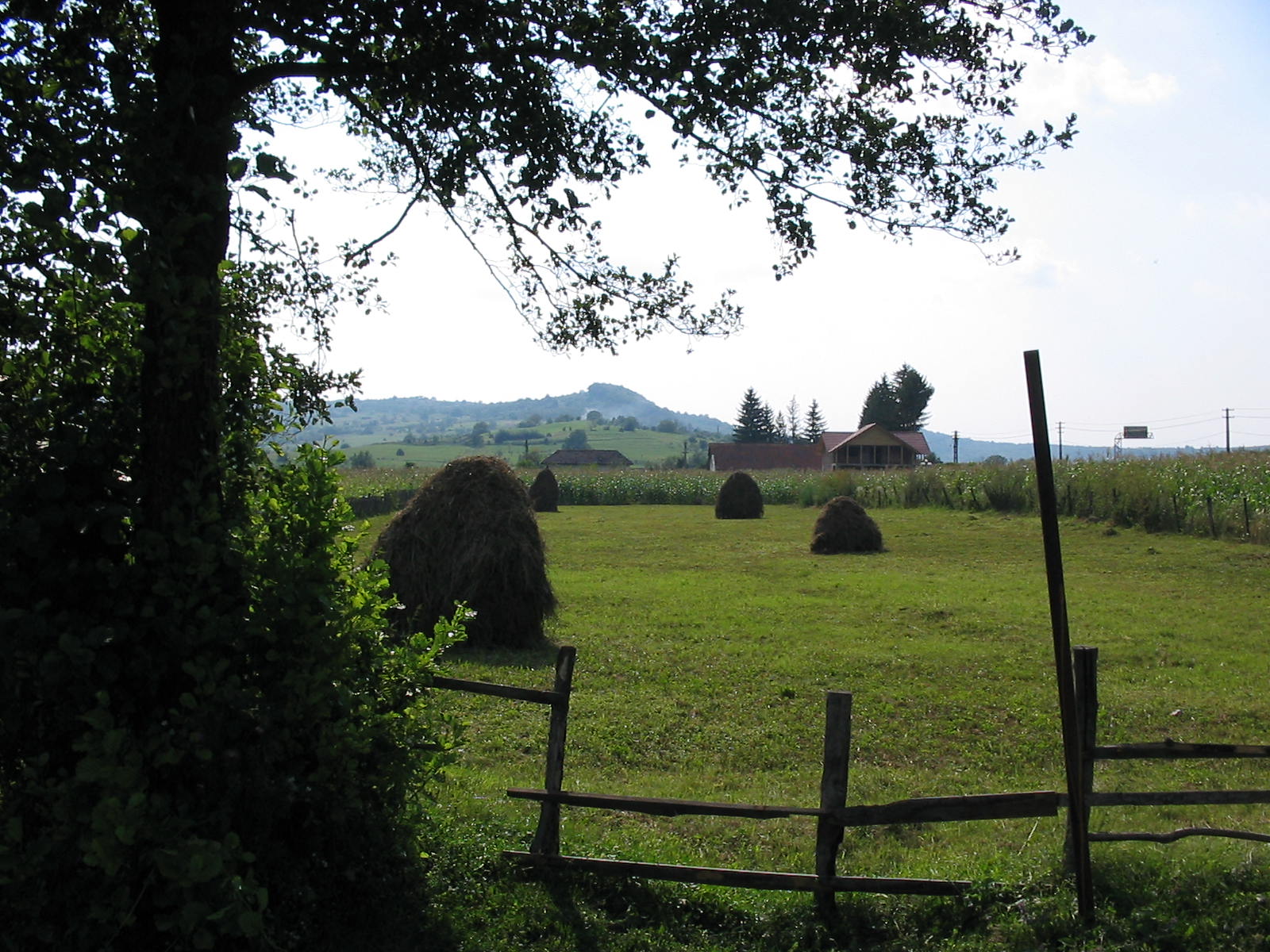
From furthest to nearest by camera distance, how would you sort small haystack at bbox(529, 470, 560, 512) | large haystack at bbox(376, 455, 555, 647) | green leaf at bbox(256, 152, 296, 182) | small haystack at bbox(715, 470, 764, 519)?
small haystack at bbox(529, 470, 560, 512)
small haystack at bbox(715, 470, 764, 519)
large haystack at bbox(376, 455, 555, 647)
green leaf at bbox(256, 152, 296, 182)

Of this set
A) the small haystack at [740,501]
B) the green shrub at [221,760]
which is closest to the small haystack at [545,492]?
the small haystack at [740,501]

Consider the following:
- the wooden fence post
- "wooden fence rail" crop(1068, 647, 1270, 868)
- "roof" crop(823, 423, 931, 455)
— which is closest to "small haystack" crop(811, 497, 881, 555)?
the wooden fence post

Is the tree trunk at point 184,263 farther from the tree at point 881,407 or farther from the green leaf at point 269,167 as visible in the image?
the tree at point 881,407

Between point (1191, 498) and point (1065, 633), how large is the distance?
76.4 ft

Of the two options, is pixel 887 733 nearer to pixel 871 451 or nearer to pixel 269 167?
pixel 269 167

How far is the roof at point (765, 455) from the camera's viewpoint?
282 ft

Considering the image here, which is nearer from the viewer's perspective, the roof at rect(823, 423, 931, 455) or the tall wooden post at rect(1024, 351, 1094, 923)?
the tall wooden post at rect(1024, 351, 1094, 923)

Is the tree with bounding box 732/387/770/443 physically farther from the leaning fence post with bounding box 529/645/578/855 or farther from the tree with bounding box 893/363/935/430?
the leaning fence post with bounding box 529/645/578/855

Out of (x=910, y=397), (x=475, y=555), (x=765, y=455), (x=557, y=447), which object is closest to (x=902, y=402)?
(x=910, y=397)

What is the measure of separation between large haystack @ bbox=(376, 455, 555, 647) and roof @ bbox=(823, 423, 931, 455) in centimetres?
6753

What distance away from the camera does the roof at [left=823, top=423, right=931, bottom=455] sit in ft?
260

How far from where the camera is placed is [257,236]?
557cm

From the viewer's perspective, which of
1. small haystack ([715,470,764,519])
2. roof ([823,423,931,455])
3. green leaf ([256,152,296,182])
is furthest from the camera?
roof ([823,423,931,455])

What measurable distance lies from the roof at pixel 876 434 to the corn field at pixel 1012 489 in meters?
24.6
